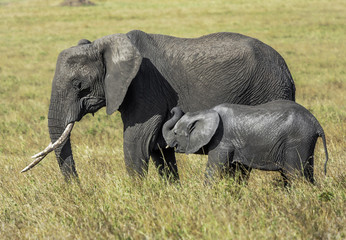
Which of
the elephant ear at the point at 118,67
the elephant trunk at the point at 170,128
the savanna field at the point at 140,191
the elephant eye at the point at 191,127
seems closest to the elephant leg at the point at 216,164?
the savanna field at the point at 140,191

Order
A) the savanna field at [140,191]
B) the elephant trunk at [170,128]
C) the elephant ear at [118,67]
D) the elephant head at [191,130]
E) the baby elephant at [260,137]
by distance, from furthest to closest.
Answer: the elephant ear at [118,67]
the elephant trunk at [170,128]
the elephant head at [191,130]
the baby elephant at [260,137]
the savanna field at [140,191]

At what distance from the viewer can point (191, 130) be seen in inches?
178

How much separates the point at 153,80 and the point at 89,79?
25.6 inches

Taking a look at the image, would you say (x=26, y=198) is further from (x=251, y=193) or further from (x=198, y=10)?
(x=198, y=10)

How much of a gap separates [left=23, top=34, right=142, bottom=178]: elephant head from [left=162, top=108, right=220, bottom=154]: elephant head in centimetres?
59

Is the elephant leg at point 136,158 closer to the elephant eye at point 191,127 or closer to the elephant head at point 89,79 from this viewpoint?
the elephant head at point 89,79

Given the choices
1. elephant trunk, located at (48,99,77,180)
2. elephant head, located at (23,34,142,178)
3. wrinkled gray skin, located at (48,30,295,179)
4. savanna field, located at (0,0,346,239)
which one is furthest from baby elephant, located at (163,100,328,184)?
elephant trunk, located at (48,99,77,180)

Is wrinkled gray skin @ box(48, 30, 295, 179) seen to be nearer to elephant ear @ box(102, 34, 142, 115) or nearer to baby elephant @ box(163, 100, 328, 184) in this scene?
elephant ear @ box(102, 34, 142, 115)

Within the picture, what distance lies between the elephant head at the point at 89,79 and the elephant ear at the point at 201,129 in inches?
31.4

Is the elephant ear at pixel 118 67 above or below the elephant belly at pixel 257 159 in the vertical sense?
above

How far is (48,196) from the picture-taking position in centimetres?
479

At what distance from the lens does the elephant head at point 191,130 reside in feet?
→ 14.0

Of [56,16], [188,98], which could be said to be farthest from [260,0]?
[188,98]

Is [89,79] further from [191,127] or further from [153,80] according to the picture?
[191,127]
